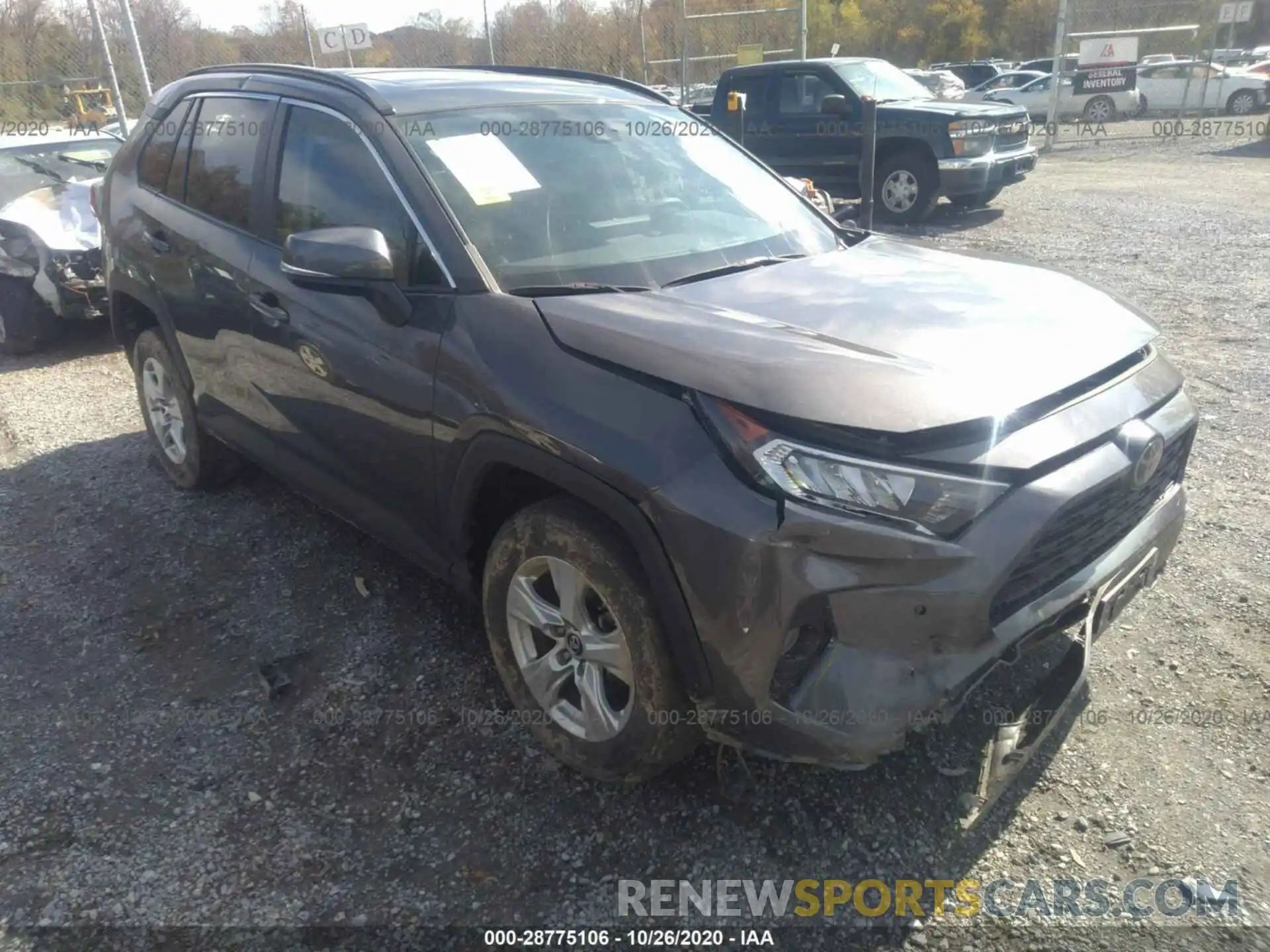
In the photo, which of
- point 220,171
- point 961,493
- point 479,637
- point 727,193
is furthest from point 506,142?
point 961,493

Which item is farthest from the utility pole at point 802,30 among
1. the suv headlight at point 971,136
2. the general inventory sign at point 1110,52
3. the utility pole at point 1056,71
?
the general inventory sign at point 1110,52

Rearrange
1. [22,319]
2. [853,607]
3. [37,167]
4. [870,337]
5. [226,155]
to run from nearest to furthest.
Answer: [853,607], [870,337], [226,155], [22,319], [37,167]

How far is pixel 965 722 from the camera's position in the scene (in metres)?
2.88

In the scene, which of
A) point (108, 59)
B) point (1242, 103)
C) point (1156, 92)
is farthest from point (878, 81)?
point (1156, 92)

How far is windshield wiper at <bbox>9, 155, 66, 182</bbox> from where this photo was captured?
25.9 feet

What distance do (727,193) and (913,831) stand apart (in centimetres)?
223

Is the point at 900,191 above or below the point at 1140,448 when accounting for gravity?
below

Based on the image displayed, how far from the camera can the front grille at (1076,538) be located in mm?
2164

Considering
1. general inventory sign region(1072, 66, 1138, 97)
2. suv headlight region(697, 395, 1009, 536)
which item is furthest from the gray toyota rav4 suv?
general inventory sign region(1072, 66, 1138, 97)

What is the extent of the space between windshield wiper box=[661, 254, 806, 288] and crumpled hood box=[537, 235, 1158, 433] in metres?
0.05

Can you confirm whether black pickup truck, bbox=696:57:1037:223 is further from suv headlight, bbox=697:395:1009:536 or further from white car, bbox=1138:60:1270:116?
white car, bbox=1138:60:1270:116

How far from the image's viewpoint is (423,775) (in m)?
2.78

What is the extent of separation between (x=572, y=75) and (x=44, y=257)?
16.5 ft

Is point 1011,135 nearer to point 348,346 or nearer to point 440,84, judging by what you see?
point 440,84
